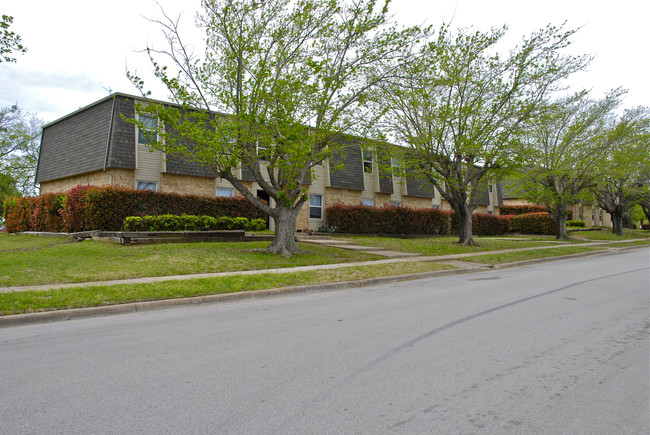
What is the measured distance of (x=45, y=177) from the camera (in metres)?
23.5

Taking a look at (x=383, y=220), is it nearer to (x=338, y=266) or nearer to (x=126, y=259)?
(x=338, y=266)

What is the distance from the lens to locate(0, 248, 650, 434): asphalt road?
10.9 feet

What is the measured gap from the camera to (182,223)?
1672 cm

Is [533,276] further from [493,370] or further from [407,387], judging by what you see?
[407,387]

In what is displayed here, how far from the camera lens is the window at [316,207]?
83.3ft

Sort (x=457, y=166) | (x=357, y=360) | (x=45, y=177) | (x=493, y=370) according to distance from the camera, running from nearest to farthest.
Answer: (x=493, y=370), (x=357, y=360), (x=457, y=166), (x=45, y=177)

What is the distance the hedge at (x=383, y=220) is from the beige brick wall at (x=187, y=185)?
6685 mm

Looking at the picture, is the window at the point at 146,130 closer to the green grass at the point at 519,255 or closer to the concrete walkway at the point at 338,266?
the concrete walkway at the point at 338,266

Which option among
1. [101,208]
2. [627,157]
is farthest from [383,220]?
[627,157]

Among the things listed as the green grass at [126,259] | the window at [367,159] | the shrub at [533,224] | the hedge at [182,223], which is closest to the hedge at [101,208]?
the hedge at [182,223]

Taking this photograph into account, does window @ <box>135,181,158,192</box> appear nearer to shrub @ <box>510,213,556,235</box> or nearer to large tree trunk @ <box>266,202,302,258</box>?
large tree trunk @ <box>266,202,302,258</box>

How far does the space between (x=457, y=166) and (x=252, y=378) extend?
1774 cm

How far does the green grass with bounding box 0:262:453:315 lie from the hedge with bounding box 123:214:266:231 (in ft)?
23.3

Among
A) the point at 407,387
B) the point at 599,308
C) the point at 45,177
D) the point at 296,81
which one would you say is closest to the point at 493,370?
the point at 407,387
